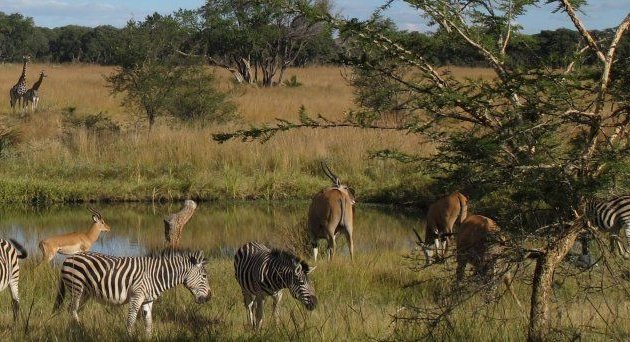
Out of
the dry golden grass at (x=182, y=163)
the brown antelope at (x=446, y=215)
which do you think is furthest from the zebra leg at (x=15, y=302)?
the dry golden grass at (x=182, y=163)

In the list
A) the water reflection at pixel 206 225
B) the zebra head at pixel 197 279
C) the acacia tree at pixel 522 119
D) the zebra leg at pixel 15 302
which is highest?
the acacia tree at pixel 522 119

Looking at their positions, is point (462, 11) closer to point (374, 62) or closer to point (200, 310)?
point (374, 62)

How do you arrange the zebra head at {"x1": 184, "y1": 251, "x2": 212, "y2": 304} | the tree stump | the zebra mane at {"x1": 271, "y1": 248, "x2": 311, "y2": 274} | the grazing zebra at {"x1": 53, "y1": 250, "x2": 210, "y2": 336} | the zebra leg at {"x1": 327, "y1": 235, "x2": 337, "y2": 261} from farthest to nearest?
the tree stump → the zebra leg at {"x1": 327, "y1": 235, "x2": 337, "y2": 261} → the zebra head at {"x1": 184, "y1": 251, "x2": 212, "y2": 304} → the grazing zebra at {"x1": 53, "y1": 250, "x2": 210, "y2": 336} → the zebra mane at {"x1": 271, "y1": 248, "x2": 311, "y2": 274}

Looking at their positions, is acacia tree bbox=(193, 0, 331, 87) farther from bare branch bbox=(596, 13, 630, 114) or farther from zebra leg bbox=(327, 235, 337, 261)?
bare branch bbox=(596, 13, 630, 114)

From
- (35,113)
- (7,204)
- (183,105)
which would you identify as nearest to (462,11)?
(7,204)

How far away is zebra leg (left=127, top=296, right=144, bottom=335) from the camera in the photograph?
6.79 m

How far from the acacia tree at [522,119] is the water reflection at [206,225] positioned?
25.0 feet

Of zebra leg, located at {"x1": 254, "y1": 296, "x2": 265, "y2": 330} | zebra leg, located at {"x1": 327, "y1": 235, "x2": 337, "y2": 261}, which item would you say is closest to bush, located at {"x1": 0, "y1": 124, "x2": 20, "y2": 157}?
zebra leg, located at {"x1": 327, "y1": 235, "x2": 337, "y2": 261}

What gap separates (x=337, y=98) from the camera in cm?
3538

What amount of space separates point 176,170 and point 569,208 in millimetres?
16053

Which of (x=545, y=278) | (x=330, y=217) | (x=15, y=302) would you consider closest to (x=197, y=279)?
(x=15, y=302)

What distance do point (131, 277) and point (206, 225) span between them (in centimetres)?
936

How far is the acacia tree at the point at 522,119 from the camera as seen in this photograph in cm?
473

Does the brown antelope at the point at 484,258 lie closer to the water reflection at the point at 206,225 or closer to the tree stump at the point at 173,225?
the water reflection at the point at 206,225
